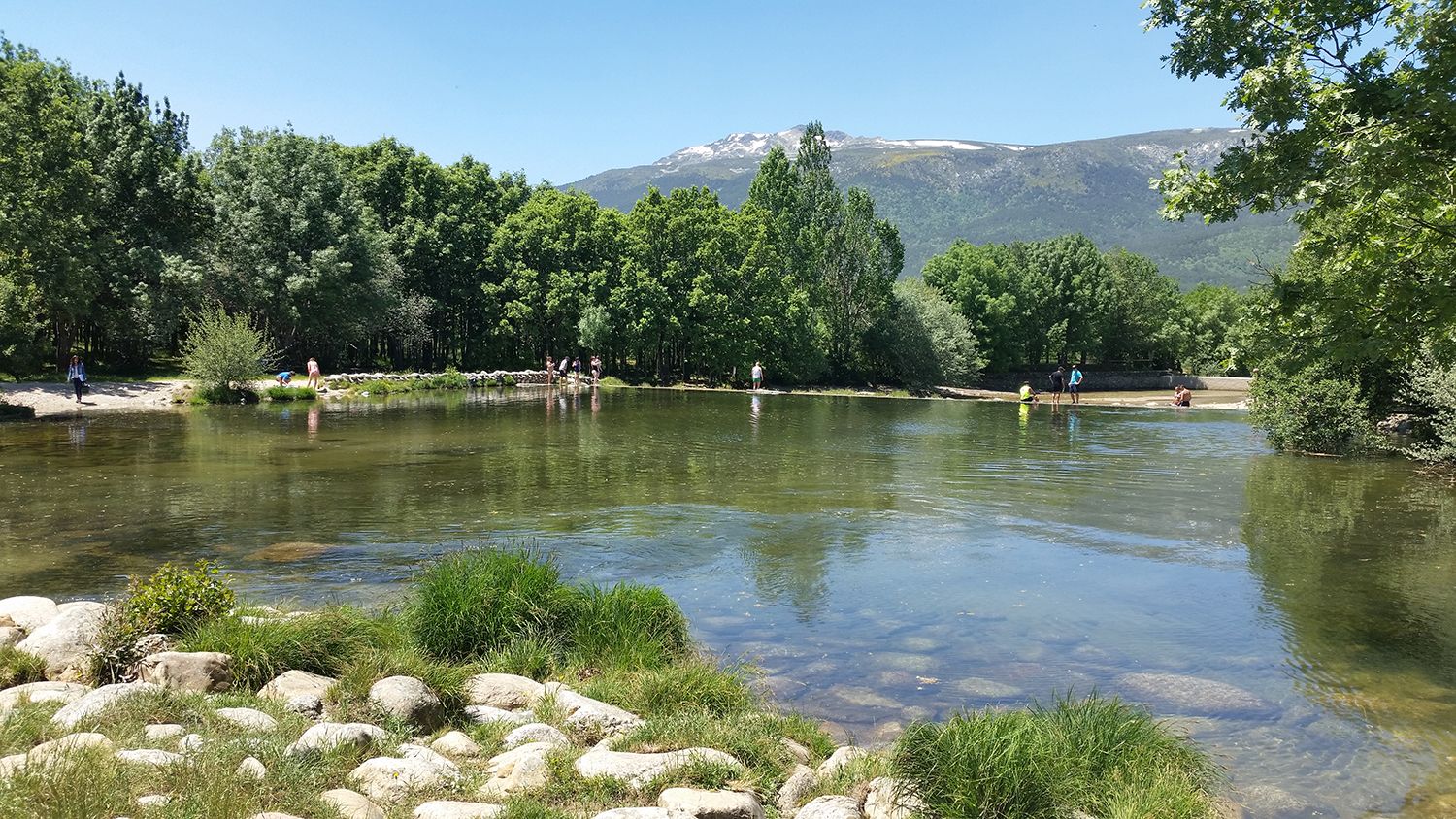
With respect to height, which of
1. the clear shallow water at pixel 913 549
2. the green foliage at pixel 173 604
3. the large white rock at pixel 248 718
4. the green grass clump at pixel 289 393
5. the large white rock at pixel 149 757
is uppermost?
the green grass clump at pixel 289 393

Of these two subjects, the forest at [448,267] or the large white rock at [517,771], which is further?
the forest at [448,267]

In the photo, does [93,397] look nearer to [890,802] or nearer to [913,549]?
[913,549]

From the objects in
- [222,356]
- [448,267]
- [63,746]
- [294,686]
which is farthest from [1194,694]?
[448,267]

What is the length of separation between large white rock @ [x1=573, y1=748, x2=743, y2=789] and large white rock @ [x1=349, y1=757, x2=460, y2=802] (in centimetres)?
83

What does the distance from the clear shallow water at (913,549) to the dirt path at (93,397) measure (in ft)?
24.1

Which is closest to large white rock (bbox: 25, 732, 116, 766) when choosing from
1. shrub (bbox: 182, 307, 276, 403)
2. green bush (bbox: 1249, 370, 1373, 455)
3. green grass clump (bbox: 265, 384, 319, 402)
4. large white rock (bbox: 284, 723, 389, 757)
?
large white rock (bbox: 284, 723, 389, 757)

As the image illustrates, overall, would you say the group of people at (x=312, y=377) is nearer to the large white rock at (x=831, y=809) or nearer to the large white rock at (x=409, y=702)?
the large white rock at (x=409, y=702)

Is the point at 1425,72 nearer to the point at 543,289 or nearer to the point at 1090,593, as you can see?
the point at 1090,593

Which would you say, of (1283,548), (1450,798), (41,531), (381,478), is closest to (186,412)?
(381,478)

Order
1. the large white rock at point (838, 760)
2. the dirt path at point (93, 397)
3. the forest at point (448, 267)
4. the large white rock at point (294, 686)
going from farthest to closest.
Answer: the forest at point (448, 267), the dirt path at point (93, 397), the large white rock at point (294, 686), the large white rock at point (838, 760)

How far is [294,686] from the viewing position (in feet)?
A: 23.5

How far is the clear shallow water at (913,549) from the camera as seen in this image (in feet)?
28.2

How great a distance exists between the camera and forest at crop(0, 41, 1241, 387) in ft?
153

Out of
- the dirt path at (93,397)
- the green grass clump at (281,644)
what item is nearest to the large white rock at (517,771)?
the green grass clump at (281,644)
